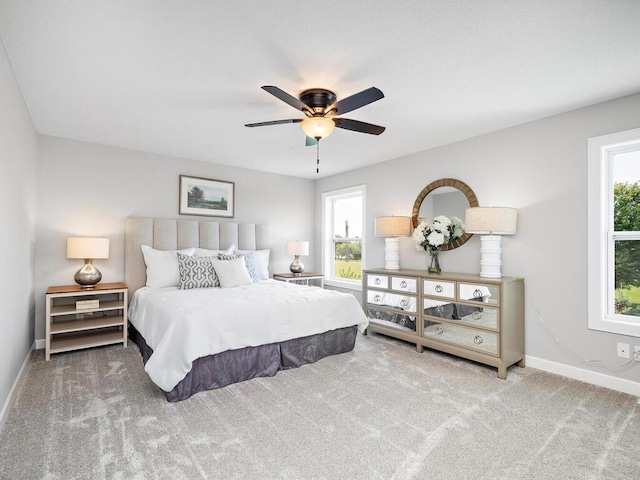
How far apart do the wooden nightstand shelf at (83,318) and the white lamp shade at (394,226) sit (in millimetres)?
3177

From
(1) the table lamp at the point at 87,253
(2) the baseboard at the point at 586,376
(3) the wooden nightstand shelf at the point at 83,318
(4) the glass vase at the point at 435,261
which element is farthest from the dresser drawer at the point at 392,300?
(1) the table lamp at the point at 87,253

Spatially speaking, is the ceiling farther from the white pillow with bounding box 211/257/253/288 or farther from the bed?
the bed

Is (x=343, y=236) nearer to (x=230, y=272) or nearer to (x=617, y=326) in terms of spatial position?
(x=230, y=272)

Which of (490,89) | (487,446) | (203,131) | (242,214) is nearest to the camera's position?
(487,446)

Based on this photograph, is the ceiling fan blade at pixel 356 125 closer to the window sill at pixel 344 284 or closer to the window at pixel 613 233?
the window at pixel 613 233

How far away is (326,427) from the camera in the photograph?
2191 mm

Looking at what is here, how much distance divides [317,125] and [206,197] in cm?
296

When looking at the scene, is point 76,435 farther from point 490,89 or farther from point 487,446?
point 490,89

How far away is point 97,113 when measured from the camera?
10.5ft

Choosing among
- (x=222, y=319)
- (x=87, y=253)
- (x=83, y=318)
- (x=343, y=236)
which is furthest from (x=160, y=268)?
(x=343, y=236)

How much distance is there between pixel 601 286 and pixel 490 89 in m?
1.92

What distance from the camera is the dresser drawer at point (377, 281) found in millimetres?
4249

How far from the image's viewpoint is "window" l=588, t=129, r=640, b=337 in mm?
2818

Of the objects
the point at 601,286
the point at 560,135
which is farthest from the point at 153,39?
the point at 601,286
